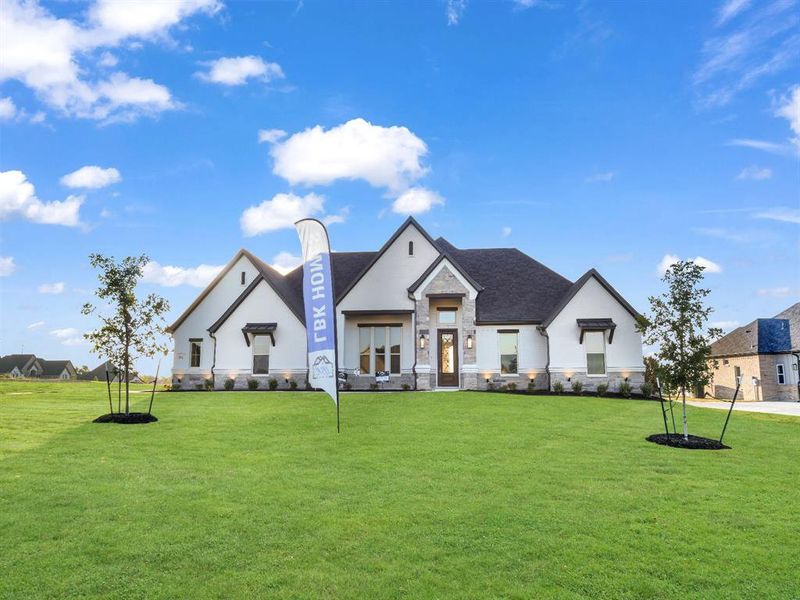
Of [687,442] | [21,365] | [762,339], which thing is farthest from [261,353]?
[21,365]

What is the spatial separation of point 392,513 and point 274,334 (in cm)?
2261

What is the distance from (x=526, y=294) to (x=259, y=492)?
23727 millimetres

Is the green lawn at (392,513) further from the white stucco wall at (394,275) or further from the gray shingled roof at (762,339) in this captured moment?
the gray shingled roof at (762,339)

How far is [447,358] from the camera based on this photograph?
2872 cm

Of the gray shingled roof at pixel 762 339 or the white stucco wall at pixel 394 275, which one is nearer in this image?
the white stucco wall at pixel 394 275

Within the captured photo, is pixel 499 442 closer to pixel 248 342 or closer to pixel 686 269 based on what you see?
pixel 686 269

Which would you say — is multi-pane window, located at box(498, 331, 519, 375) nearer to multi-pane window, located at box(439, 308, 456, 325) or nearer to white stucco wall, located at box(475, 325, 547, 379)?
white stucco wall, located at box(475, 325, 547, 379)

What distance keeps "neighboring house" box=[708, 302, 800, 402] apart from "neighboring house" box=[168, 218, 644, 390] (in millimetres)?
12545

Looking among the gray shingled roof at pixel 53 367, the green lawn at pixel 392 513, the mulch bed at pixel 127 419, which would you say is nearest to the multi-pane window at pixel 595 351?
the green lawn at pixel 392 513

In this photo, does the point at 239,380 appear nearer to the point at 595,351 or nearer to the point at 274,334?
the point at 274,334

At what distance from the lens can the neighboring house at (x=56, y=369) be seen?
9176 cm

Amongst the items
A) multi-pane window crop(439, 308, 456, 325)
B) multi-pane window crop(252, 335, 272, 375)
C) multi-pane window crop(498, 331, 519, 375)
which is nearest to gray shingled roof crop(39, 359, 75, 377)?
multi-pane window crop(252, 335, 272, 375)

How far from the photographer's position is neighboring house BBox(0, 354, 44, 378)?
281ft

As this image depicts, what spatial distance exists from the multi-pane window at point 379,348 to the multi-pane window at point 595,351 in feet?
33.7
